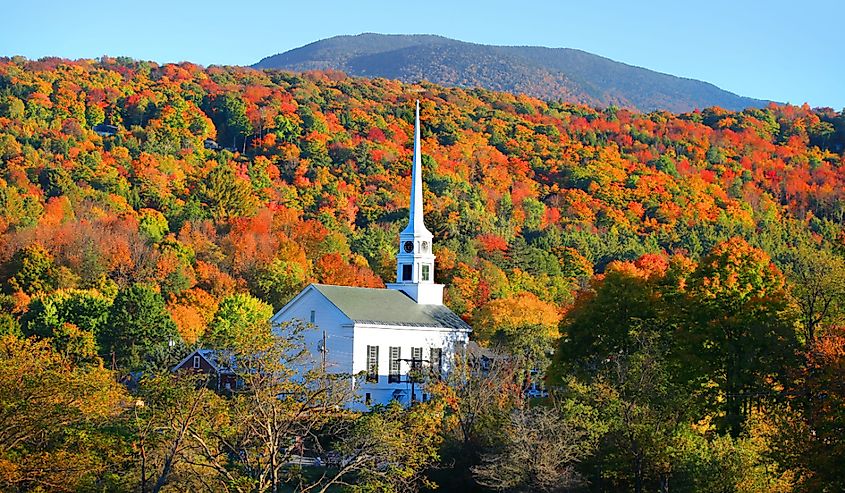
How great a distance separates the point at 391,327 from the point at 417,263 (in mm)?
5963

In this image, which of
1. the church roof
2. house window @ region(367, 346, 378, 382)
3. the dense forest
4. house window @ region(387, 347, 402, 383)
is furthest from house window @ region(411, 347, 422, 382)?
the dense forest

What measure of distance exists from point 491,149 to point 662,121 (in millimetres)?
36707

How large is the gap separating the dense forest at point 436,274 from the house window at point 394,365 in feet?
20.4

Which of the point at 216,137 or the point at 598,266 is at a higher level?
the point at 216,137

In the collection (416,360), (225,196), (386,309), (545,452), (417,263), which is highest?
(225,196)

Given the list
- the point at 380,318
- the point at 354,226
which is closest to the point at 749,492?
the point at 380,318

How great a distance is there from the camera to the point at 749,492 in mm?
41219

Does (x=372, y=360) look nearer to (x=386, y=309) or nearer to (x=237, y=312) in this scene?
(x=386, y=309)

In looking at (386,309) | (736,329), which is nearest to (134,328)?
(386,309)

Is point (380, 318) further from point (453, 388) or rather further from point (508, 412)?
point (508, 412)

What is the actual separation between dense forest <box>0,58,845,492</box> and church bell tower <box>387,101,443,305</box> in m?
5.66

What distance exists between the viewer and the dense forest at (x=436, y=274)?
40.7m

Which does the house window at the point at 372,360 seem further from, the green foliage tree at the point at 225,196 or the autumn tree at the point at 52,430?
the green foliage tree at the point at 225,196

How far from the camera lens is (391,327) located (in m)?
70.1
